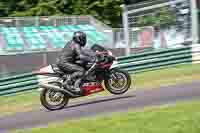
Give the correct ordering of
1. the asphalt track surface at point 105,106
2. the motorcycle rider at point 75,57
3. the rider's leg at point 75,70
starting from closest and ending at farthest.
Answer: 1. the asphalt track surface at point 105,106
2. the motorcycle rider at point 75,57
3. the rider's leg at point 75,70

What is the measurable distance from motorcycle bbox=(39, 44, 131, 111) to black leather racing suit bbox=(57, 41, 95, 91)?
13 centimetres

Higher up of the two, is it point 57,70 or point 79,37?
point 79,37

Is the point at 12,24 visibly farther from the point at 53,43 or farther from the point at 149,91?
the point at 149,91

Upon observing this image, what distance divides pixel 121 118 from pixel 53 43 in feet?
80.3

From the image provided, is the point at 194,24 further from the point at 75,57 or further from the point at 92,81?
the point at 75,57

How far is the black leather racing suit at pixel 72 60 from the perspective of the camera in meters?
12.4

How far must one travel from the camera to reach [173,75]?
1728 cm

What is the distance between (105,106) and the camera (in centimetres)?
1148

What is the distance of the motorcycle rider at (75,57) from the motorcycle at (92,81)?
4.4 inches

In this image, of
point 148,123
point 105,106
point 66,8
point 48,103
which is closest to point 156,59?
point 48,103

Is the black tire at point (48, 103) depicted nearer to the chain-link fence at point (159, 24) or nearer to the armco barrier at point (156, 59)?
the armco barrier at point (156, 59)

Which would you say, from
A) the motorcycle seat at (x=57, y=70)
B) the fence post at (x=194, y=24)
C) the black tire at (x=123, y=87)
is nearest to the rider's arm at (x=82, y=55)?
the motorcycle seat at (x=57, y=70)

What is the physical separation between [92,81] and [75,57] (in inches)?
27.0

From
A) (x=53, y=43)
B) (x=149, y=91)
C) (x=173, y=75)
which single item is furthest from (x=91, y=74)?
(x=53, y=43)
